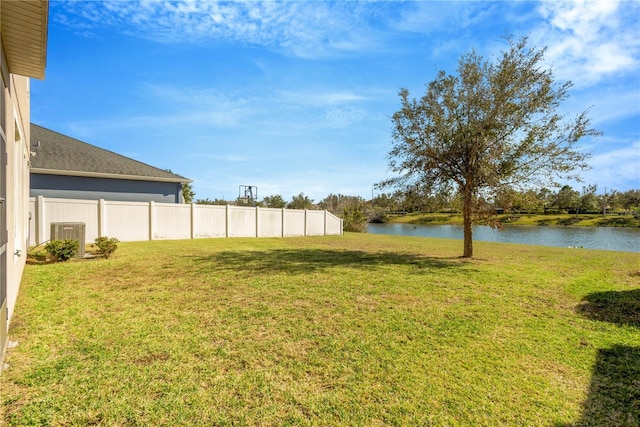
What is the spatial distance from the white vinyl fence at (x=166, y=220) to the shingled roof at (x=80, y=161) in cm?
357

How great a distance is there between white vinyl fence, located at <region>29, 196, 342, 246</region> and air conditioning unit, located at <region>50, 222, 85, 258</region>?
3.50m

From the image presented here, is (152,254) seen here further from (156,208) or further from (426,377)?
(426,377)

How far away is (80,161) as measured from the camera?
52.9 feet

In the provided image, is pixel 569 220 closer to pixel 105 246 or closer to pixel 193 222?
pixel 193 222

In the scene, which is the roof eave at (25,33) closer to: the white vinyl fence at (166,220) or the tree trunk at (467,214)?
the white vinyl fence at (166,220)

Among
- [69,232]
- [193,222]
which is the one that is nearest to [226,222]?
[193,222]

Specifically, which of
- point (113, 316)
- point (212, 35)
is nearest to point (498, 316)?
point (113, 316)

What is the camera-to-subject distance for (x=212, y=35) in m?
8.93

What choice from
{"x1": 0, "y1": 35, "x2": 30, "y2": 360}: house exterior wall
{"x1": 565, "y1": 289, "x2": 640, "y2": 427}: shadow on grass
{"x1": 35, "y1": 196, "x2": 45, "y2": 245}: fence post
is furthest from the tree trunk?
{"x1": 35, "y1": 196, "x2": 45, "y2": 245}: fence post

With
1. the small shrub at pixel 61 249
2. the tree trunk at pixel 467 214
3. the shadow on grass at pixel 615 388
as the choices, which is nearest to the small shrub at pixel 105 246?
the small shrub at pixel 61 249

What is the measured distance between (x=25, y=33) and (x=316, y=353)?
470 centimetres

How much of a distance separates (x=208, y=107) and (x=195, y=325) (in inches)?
425

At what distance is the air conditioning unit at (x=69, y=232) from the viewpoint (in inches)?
348

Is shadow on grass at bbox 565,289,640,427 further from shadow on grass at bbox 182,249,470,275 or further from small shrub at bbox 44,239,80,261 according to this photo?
small shrub at bbox 44,239,80,261
